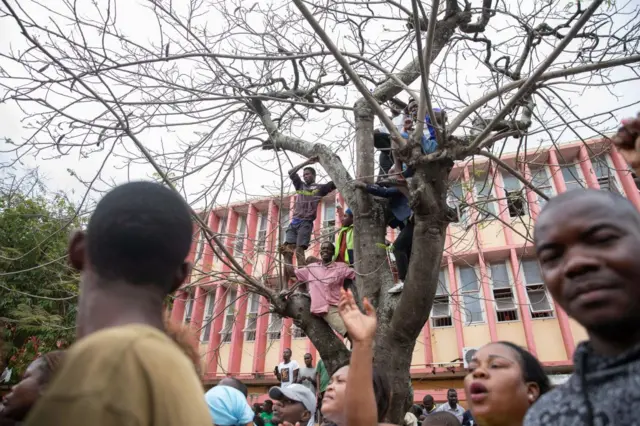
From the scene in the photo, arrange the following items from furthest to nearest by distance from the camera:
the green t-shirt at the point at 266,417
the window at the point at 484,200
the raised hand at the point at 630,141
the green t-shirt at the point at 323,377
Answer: the green t-shirt at the point at 266,417
the green t-shirt at the point at 323,377
the window at the point at 484,200
the raised hand at the point at 630,141

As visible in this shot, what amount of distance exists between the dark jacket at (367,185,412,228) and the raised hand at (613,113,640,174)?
2752 millimetres

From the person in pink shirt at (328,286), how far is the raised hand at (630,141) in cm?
305

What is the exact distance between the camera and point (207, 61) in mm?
4246

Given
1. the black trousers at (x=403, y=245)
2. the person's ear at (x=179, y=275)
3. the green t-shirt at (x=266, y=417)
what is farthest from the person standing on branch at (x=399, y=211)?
the green t-shirt at (x=266, y=417)

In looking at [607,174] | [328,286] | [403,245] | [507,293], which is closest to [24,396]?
[328,286]

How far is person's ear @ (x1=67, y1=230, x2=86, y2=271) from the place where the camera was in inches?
35.4

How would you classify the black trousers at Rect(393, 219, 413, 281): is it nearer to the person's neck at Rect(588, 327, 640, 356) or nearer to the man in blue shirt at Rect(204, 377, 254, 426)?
the man in blue shirt at Rect(204, 377, 254, 426)

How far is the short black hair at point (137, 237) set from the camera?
0.84 m

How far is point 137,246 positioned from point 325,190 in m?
4.47

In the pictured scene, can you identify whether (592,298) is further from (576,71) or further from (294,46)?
(294,46)

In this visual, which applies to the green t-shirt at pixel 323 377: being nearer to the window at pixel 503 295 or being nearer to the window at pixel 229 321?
the window at pixel 229 321

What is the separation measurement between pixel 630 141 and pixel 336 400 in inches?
76.9

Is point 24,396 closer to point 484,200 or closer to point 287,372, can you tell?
point 484,200

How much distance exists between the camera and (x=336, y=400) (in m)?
2.39
